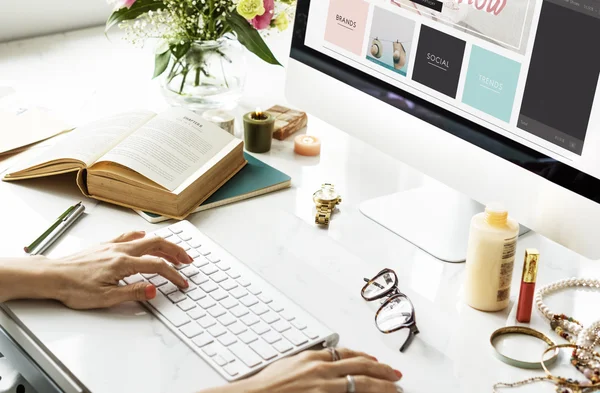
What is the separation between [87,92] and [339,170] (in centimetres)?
59

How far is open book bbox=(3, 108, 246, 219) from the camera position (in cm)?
124

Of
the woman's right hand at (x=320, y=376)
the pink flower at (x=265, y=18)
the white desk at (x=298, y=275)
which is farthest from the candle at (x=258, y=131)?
the woman's right hand at (x=320, y=376)

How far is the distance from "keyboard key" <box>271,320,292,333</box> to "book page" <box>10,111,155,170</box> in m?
0.46

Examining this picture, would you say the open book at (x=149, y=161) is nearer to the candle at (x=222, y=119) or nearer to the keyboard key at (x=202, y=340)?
the candle at (x=222, y=119)

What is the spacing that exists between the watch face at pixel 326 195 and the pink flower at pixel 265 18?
370mm

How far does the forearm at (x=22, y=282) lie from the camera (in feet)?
3.32

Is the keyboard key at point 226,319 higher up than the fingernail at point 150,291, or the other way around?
the fingernail at point 150,291

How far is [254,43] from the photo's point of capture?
1.51 meters

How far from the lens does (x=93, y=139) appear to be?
1331mm

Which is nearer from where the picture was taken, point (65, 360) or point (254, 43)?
point (65, 360)

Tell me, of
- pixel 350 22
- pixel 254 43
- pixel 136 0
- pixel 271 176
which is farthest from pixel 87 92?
pixel 350 22

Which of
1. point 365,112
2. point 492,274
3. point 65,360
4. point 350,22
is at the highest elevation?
point 350,22

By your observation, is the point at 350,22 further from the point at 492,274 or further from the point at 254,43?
the point at 492,274

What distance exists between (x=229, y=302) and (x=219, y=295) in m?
0.02
